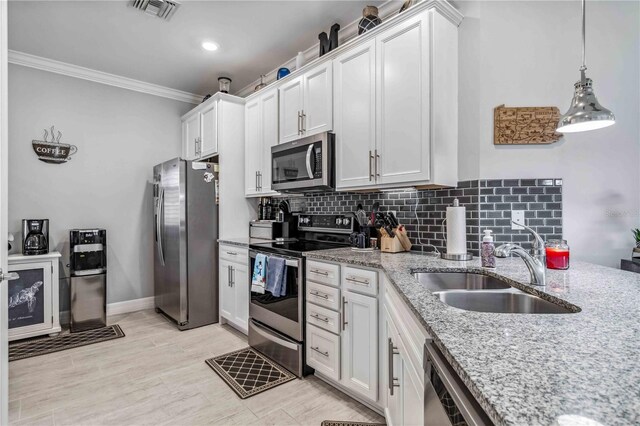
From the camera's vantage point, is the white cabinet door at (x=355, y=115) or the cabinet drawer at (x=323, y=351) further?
the white cabinet door at (x=355, y=115)

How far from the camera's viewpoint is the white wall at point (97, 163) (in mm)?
3297

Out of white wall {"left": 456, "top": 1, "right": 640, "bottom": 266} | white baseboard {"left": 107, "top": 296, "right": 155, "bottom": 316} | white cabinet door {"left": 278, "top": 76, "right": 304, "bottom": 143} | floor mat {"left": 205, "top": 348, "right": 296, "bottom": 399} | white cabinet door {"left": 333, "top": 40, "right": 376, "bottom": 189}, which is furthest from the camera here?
white baseboard {"left": 107, "top": 296, "right": 155, "bottom": 316}

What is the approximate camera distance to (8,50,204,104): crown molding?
129 inches

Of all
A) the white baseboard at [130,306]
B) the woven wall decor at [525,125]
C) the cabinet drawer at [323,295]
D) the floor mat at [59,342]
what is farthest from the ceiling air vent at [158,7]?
the white baseboard at [130,306]

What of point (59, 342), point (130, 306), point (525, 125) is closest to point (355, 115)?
point (525, 125)

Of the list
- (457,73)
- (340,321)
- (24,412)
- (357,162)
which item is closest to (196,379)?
(24,412)

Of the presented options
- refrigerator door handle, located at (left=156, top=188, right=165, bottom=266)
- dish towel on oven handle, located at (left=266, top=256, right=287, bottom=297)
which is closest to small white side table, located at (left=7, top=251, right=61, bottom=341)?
refrigerator door handle, located at (left=156, top=188, right=165, bottom=266)

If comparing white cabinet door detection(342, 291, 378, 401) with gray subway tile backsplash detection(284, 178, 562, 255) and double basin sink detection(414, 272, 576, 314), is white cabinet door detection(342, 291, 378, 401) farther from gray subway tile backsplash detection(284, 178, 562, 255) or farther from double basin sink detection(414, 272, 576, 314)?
gray subway tile backsplash detection(284, 178, 562, 255)

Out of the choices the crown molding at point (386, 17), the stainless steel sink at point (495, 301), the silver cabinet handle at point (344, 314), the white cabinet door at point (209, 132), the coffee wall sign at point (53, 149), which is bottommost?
the silver cabinet handle at point (344, 314)

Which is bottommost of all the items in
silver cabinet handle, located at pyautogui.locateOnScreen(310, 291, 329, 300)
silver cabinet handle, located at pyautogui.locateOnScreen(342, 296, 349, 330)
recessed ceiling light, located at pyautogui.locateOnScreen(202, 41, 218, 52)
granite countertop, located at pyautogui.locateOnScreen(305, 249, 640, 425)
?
silver cabinet handle, located at pyautogui.locateOnScreen(342, 296, 349, 330)

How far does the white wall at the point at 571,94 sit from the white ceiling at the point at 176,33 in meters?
1.15

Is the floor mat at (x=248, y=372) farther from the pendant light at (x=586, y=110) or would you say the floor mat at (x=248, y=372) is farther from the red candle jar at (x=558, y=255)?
the pendant light at (x=586, y=110)

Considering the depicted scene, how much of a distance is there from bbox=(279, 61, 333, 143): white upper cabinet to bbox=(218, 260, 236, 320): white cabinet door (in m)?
1.39

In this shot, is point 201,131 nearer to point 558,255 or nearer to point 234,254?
point 234,254
